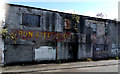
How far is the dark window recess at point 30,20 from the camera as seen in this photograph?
13129 mm

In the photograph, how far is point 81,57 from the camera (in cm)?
1638

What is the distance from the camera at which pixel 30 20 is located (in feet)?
44.1

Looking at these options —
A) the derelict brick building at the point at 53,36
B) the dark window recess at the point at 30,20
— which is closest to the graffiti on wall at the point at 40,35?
the derelict brick building at the point at 53,36

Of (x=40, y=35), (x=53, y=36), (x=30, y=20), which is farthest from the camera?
(x=53, y=36)

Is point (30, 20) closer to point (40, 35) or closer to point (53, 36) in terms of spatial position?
point (40, 35)

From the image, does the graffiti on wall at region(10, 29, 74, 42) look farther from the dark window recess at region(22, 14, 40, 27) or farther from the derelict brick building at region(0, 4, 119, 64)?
the dark window recess at region(22, 14, 40, 27)

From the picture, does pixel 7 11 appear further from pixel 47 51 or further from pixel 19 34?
pixel 47 51

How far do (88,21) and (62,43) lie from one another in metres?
5.38

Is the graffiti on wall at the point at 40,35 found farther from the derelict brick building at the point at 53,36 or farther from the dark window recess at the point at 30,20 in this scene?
the dark window recess at the point at 30,20

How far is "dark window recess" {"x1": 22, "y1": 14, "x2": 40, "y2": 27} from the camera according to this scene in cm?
1313

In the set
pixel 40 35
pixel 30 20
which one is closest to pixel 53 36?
pixel 40 35

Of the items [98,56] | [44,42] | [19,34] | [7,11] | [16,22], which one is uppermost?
[7,11]

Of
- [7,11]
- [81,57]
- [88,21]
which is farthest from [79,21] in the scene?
[7,11]

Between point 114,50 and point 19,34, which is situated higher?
point 19,34
